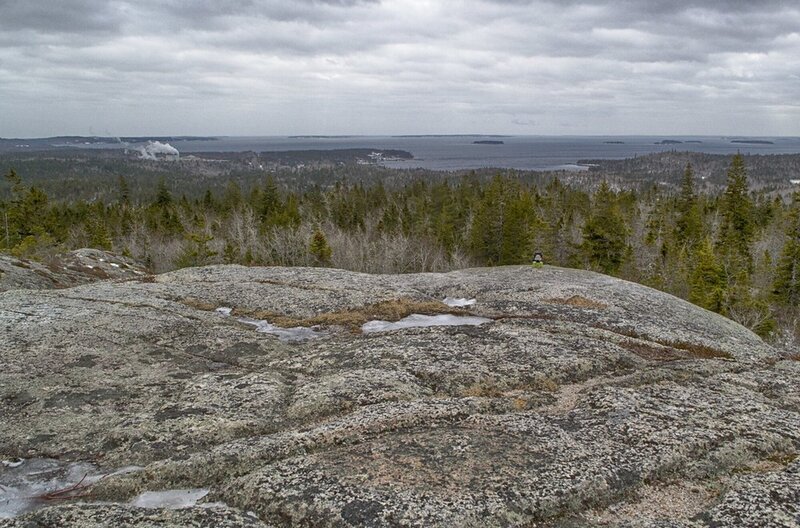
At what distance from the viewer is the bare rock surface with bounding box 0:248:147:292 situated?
26406 millimetres

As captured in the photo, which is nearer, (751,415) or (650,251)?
(751,415)

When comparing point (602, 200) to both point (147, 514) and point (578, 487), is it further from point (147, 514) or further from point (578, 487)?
point (147, 514)

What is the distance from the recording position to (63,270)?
34500 mm

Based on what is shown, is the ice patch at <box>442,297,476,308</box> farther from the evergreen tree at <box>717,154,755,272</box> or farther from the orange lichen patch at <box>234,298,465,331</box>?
the evergreen tree at <box>717,154,755,272</box>

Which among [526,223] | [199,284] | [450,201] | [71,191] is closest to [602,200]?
[526,223]

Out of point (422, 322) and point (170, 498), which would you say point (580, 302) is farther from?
point (170, 498)

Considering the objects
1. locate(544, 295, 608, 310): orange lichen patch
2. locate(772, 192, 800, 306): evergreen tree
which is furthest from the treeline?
locate(544, 295, 608, 310): orange lichen patch

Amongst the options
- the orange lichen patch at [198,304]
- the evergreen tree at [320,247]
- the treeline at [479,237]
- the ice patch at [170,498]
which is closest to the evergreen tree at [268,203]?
the treeline at [479,237]

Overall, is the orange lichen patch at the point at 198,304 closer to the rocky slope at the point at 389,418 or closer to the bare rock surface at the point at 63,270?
the rocky slope at the point at 389,418

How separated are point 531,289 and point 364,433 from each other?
516 inches

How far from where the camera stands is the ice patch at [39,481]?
26.4 ft

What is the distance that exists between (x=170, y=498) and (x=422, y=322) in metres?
10.6

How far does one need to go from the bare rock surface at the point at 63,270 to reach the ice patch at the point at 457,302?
2042 cm

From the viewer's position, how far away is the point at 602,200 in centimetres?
5359
